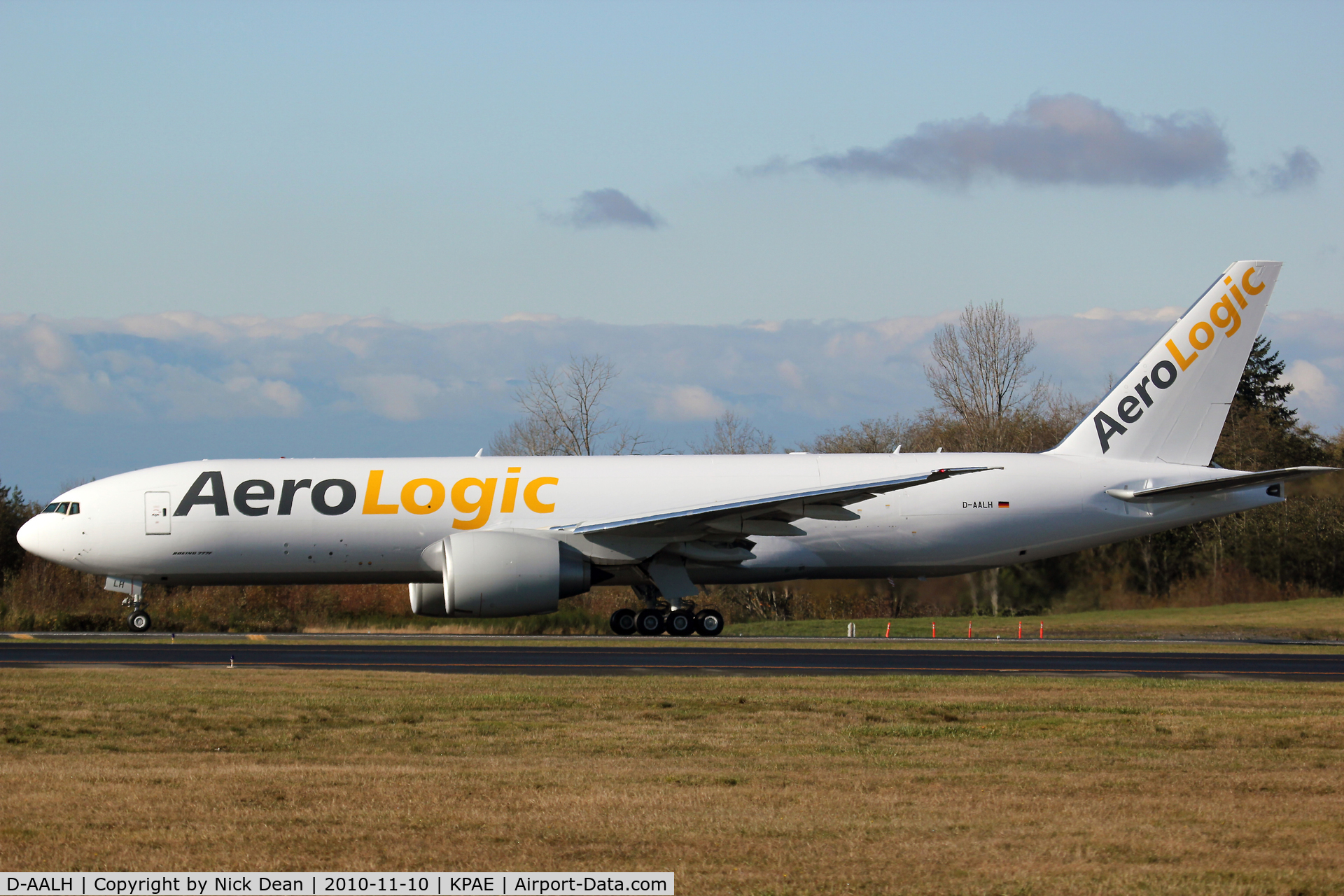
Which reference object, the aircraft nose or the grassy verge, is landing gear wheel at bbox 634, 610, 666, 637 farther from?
the aircraft nose

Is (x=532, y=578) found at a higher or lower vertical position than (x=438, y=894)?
higher

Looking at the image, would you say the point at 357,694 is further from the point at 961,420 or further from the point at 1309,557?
the point at 961,420

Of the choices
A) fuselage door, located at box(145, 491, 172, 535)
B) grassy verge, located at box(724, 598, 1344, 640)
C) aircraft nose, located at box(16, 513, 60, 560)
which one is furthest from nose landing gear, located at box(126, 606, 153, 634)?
grassy verge, located at box(724, 598, 1344, 640)

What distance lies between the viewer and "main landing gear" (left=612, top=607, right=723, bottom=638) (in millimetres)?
26250

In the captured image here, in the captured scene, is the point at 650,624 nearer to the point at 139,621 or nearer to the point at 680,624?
the point at 680,624

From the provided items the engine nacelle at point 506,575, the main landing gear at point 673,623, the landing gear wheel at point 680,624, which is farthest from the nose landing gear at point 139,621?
the landing gear wheel at point 680,624

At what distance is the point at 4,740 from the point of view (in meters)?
10.7

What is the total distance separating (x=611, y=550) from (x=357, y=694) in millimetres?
12025

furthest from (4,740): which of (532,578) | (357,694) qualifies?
(532,578)

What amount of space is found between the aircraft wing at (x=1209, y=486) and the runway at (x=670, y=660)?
5449 millimetres

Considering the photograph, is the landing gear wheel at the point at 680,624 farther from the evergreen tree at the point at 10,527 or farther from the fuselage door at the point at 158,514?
the evergreen tree at the point at 10,527

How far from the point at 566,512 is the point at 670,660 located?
7.85 metres
